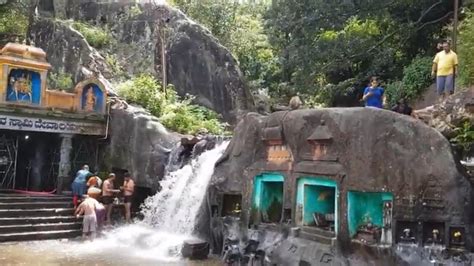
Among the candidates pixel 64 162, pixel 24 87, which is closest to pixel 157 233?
pixel 64 162

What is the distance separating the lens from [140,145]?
1816 cm

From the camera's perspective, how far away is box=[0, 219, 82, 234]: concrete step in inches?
571

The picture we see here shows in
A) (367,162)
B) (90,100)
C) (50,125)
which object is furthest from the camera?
(90,100)

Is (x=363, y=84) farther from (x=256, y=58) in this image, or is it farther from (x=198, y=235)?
(x=256, y=58)

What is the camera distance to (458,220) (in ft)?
28.2

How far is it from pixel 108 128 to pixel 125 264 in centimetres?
849

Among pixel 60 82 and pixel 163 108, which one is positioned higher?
pixel 60 82

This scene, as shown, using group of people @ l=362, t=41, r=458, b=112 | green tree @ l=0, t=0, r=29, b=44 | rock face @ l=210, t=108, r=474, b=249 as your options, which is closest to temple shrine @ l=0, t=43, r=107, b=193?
rock face @ l=210, t=108, r=474, b=249

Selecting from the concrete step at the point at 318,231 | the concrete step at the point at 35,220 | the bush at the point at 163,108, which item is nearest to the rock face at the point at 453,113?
the concrete step at the point at 318,231

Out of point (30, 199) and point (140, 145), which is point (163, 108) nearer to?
point (140, 145)

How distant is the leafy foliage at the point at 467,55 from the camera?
12602 mm

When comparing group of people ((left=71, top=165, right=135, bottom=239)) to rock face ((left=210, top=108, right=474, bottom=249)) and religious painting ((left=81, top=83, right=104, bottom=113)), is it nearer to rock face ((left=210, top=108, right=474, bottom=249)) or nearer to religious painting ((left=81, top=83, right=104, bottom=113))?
religious painting ((left=81, top=83, right=104, bottom=113))

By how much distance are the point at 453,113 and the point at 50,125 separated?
13.3m

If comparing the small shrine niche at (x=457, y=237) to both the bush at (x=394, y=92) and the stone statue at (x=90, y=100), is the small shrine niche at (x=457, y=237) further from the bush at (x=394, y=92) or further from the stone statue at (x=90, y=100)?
the stone statue at (x=90, y=100)
